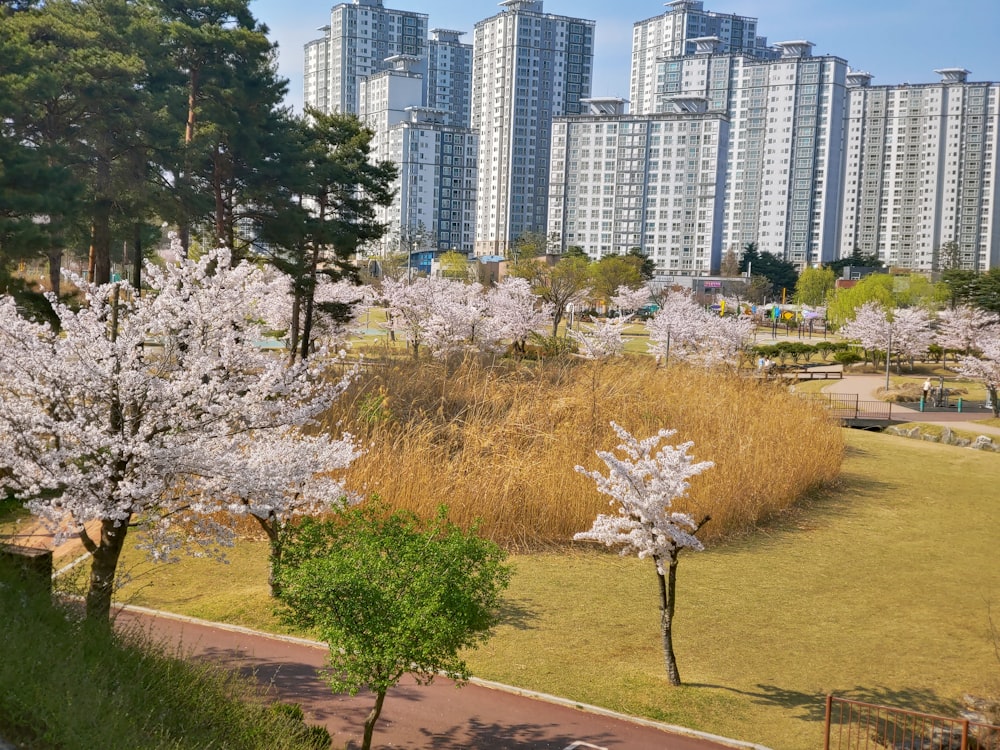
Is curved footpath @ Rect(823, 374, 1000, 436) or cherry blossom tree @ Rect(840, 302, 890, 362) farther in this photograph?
cherry blossom tree @ Rect(840, 302, 890, 362)

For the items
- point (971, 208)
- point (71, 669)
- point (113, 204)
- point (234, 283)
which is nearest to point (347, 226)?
point (113, 204)

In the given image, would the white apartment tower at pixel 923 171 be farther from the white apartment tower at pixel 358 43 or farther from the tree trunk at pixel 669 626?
the tree trunk at pixel 669 626

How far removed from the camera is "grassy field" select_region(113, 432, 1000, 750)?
434 inches

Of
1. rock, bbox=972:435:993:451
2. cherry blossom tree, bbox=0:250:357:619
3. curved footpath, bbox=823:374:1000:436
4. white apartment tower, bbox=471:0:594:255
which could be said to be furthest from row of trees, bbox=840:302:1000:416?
white apartment tower, bbox=471:0:594:255

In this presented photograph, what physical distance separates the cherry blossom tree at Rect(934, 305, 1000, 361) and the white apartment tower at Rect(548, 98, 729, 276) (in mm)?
68414

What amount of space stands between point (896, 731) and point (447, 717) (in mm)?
4870

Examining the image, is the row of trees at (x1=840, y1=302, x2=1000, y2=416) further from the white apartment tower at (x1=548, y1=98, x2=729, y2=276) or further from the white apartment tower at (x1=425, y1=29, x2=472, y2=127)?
the white apartment tower at (x1=425, y1=29, x2=472, y2=127)

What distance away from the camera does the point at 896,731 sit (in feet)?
33.4

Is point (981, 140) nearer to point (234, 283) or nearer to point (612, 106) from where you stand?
point (612, 106)

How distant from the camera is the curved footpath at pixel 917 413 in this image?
3466cm

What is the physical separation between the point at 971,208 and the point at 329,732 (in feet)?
454

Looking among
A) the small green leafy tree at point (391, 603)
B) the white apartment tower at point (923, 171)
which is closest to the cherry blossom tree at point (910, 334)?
the small green leafy tree at point (391, 603)

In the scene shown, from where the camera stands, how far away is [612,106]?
128 meters

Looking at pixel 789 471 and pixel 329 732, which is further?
pixel 789 471
